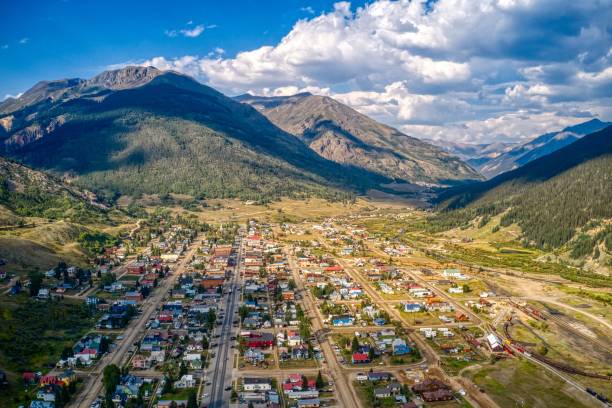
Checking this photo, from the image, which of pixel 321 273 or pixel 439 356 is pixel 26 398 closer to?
pixel 439 356

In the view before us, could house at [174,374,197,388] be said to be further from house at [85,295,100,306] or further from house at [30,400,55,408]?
house at [85,295,100,306]

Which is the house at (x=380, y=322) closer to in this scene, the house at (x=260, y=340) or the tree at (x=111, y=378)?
the house at (x=260, y=340)

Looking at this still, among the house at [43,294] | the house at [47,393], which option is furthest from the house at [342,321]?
the house at [43,294]

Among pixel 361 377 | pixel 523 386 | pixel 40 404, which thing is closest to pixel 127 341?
pixel 40 404

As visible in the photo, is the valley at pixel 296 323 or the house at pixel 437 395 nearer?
the house at pixel 437 395

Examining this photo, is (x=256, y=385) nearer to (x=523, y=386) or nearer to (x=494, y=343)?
(x=523, y=386)
